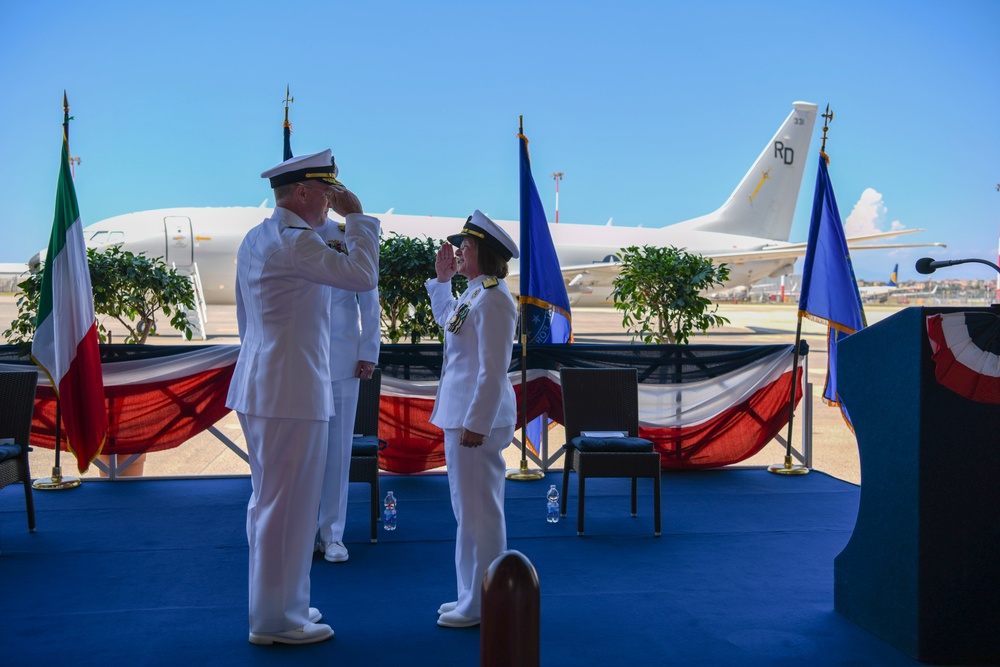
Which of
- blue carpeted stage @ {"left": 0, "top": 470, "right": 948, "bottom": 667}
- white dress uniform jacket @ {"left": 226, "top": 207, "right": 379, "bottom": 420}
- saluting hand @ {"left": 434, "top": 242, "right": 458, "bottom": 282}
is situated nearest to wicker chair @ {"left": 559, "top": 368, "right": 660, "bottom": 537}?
blue carpeted stage @ {"left": 0, "top": 470, "right": 948, "bottom": 667}

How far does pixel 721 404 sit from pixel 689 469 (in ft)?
1.60

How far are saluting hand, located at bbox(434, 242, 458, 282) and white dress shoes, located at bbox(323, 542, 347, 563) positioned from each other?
1.25 metres

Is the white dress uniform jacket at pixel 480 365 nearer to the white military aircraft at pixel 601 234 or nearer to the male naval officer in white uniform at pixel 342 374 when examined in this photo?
the male naval officer in white uniform at pixel 342 374

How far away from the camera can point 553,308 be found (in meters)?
5.21

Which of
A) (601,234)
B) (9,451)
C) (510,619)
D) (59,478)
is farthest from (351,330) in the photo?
(601,234)

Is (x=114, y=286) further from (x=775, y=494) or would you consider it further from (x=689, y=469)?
(x=775, y=494)

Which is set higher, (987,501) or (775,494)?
(987,501)

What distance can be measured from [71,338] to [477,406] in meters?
3.01

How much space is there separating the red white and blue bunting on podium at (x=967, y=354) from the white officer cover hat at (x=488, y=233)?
128 centimetres

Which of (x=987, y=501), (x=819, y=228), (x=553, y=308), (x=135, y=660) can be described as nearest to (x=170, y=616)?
(x=135, y=660)

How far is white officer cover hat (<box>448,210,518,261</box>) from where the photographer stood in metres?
2.67

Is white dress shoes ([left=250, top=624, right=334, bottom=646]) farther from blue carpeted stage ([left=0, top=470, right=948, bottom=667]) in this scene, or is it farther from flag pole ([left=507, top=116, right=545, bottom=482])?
flag pole ([left=507, top=116, right=545, bottom=482])

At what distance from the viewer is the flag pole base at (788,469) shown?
5230 mm

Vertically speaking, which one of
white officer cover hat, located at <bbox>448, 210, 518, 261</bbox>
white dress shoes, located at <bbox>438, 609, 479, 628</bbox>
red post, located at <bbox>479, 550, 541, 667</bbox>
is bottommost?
white dress shoes, located at <bbox>438, 609, 479, 628</bbox>
